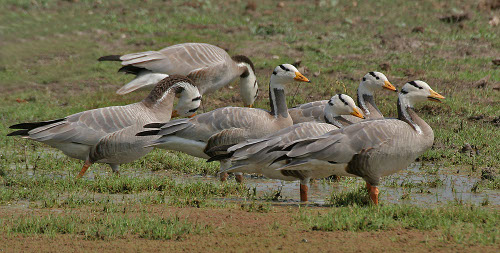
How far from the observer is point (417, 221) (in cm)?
667

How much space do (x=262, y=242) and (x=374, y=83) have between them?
5.48m

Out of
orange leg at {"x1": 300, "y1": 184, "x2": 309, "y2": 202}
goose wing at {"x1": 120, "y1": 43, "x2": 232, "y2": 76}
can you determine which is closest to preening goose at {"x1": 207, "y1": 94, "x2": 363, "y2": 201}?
orange leg at {"x1": 300, "y1": 184, "x2": 309, "y2": 202}

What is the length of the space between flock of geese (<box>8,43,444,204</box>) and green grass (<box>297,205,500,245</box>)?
99 cm

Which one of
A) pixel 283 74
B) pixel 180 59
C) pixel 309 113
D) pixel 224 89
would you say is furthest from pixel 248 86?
pixel 283 74

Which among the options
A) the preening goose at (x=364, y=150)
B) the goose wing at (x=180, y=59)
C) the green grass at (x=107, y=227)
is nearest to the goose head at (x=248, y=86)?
the goose wing at (x=180, y=59)

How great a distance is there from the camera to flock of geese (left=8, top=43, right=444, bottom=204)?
26.0 ft

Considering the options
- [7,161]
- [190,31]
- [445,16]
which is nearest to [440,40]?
[445,16]

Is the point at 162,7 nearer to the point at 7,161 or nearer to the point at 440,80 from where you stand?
the point at 440,80

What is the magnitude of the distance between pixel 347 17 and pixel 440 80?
6.55 meters

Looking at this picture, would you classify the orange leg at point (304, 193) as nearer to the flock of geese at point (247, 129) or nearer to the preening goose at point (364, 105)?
the flock of geese at point (247, 129)

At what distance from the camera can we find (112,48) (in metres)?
18.6

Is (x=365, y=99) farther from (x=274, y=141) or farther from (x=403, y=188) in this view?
(x=274, y=141)

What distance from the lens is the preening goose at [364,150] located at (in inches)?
309

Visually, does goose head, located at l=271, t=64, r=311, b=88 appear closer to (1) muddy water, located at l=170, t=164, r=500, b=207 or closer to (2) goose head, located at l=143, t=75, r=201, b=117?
(2) goose head, located at l=143, t=75, r=201, b=117
